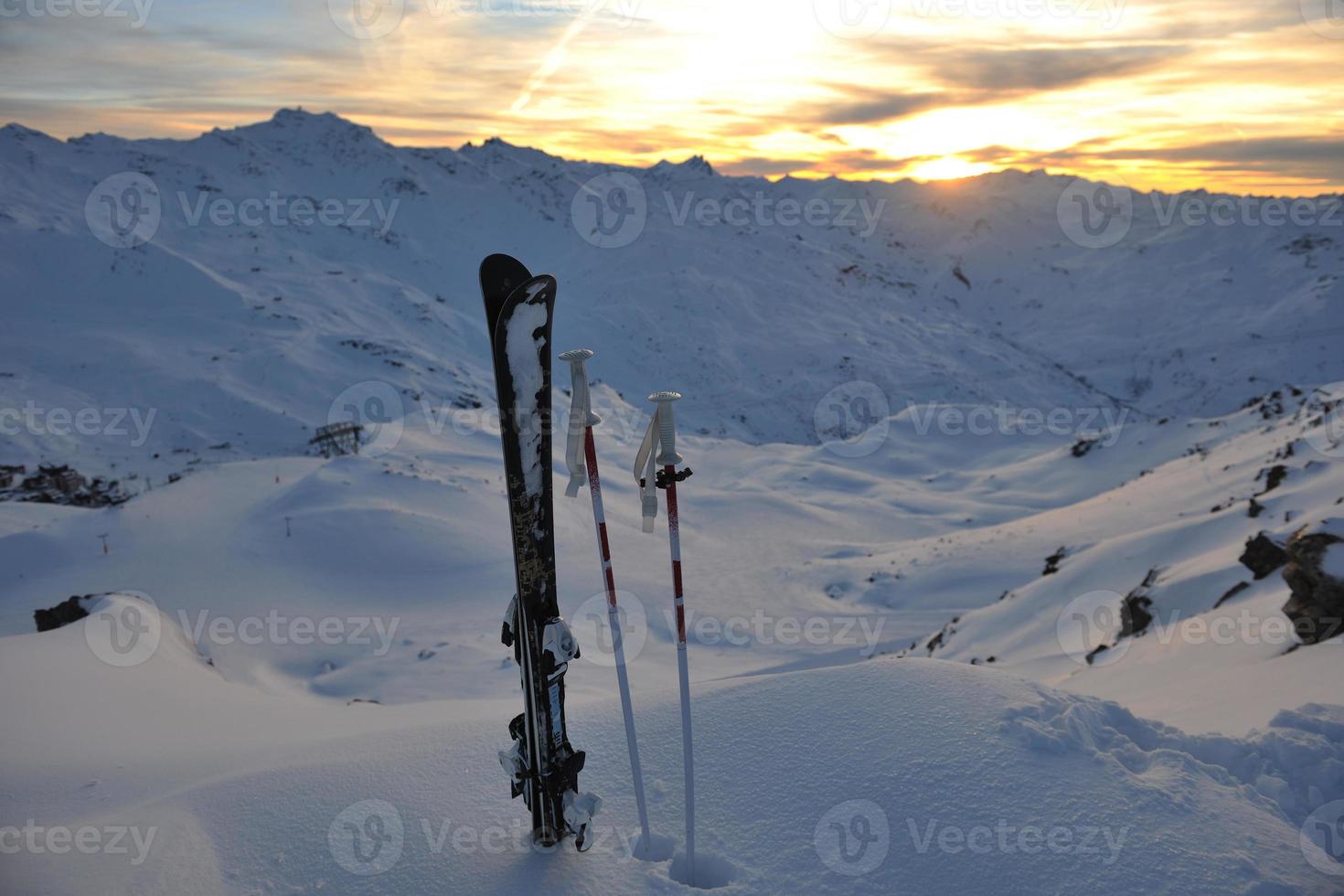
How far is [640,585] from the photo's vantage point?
14.9 metres

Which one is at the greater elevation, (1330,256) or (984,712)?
(1330,256)

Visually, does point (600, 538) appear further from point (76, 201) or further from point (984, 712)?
point (76, 201)

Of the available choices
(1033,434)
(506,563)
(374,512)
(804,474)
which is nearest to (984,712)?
(506,563)

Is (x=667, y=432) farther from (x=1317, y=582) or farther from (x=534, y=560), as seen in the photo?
(x=1317, y=582)

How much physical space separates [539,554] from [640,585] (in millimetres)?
11162

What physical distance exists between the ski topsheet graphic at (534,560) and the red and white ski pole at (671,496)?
1.74ft

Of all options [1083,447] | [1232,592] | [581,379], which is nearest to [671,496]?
[581,379]

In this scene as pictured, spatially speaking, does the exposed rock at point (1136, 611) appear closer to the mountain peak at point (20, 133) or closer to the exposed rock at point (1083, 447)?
the exposed rock at point (1083, 447)

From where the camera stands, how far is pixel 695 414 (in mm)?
44094

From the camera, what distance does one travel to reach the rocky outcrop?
7137 mm

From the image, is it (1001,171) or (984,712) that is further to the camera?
(1001,171)

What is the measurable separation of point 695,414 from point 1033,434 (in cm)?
1793

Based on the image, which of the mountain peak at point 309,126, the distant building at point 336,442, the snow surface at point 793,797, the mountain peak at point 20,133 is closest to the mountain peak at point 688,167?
the mountain peak at point 309,126

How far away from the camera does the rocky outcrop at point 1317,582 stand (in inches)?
281
